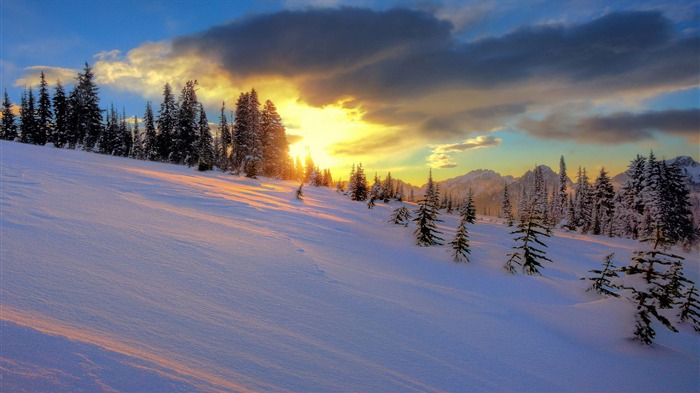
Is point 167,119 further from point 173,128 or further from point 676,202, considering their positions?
point 676,202

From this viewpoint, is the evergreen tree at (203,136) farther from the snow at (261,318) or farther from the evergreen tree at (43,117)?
the snow at (261,318)

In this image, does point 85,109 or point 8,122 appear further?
point 8,122

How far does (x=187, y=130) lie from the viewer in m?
47.1

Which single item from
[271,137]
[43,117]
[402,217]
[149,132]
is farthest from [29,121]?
[402,217]

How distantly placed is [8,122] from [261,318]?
85.0 metres

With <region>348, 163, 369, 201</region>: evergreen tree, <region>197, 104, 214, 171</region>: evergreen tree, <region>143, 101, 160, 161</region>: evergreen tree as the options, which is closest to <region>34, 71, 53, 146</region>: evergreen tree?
<region>143, 101, 160, 161</region>: evergreen tree

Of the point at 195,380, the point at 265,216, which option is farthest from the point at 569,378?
the point at 265,216

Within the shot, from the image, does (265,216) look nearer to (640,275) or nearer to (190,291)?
(190,291)

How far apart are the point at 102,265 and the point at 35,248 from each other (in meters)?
1.00

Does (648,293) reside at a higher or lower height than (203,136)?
lower

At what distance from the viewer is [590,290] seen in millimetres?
7852

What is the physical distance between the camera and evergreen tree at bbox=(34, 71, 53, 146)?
5036 centimetres

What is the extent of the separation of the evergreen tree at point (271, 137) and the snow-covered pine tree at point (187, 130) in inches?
434

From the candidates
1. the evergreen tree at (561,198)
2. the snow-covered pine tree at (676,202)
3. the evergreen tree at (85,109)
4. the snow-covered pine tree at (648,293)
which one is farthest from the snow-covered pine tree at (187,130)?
the evergreen tree at (561,198)
